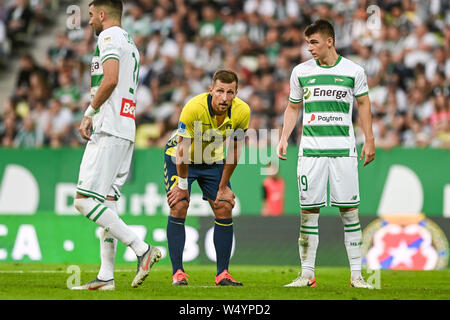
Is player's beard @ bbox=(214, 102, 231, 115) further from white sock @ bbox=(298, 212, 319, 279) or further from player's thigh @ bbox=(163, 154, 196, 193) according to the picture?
white sock @ bbox=(298, 212, 319, 279)

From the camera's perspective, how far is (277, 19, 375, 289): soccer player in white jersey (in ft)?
28.6

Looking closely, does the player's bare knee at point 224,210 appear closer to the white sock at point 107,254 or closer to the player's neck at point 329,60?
the white sock at point 107,254

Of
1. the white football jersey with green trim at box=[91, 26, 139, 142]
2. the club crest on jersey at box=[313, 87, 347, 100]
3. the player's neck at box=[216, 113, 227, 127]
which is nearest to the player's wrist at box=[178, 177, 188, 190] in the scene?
the player's neck at box=[216, 113, 227, 127]

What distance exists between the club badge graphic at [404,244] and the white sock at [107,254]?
6083 mm

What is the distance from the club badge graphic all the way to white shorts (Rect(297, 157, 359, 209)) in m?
4.75

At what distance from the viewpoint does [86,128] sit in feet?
25.2

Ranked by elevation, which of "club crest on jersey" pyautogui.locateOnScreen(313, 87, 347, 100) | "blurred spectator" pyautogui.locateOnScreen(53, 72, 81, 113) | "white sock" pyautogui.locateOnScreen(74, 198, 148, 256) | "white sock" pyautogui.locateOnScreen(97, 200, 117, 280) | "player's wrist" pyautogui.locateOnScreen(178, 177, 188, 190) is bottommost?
"white sock" pyautogui.locateOnScreen(97, 200, 117, 280)

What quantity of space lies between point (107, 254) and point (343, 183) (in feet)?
7.96

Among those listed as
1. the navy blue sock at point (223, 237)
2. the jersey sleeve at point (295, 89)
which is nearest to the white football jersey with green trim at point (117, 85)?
the navy blue sock at point (223, 237)

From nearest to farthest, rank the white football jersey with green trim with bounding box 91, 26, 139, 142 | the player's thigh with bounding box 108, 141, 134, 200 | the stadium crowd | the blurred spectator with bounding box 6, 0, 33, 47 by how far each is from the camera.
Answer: the white football jersey with green trim with bounding box 91, 26, 139, 142, the player's thigh with bounding box 108, 141, 134, 200, the stadium crowd, the blurred spectator with bounding box 6, 0, 33, 47

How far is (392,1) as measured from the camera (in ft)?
63.8
